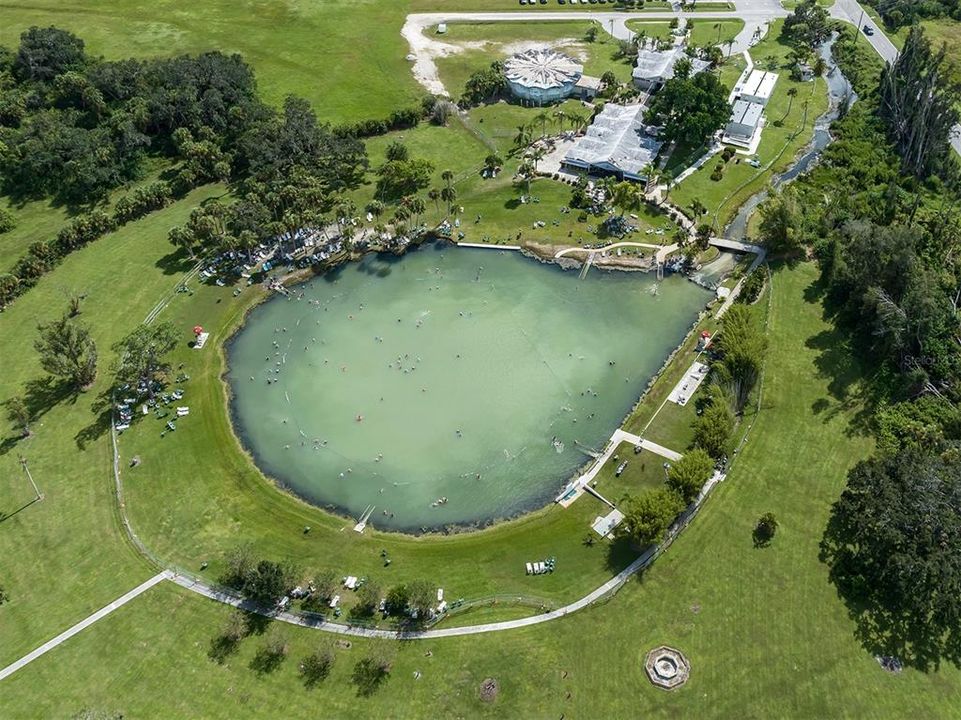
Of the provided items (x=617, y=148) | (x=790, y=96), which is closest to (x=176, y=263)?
(x=617, y=148)

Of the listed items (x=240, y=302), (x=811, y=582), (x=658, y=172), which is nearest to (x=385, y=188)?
(x=240, y=302)

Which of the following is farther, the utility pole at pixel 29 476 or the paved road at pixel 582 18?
the paved road at pixel 582 18

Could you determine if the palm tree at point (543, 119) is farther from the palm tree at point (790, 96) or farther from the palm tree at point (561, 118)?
the palm tree at point (790, 96)

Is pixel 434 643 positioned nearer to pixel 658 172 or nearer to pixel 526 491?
pixel 526 491

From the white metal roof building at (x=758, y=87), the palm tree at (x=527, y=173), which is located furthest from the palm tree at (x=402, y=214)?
the white metal roof building at (x=758, y=87)

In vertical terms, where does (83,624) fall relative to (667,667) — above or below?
below

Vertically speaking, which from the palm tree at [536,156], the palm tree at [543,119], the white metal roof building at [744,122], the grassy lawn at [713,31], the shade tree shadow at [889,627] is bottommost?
the shade tree shadow at [889,627]

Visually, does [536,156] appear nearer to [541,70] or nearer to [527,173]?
[527,173]
